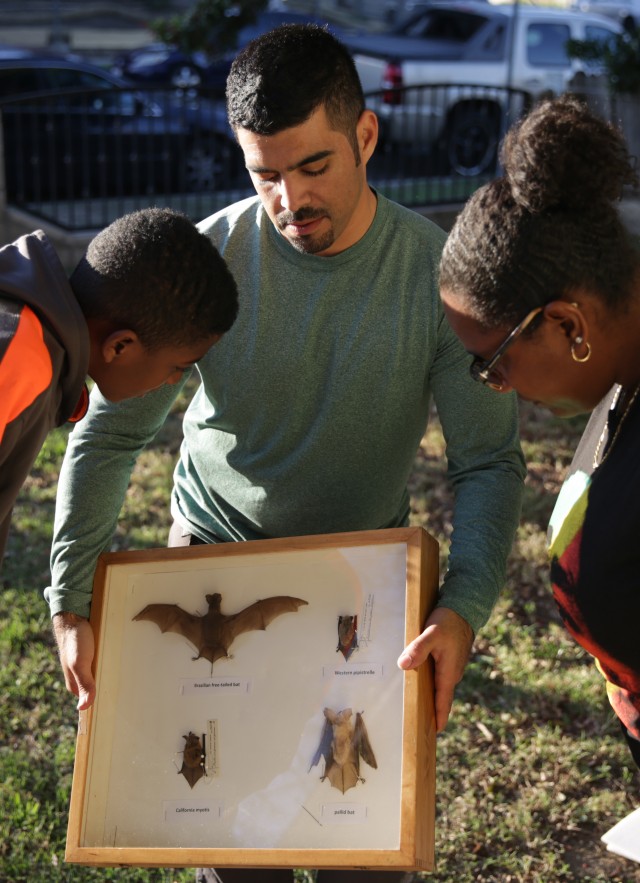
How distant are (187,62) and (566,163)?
16402mm

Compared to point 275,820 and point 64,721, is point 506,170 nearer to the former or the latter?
point 275,820

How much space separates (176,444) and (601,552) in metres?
4.90

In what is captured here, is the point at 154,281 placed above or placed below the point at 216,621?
above

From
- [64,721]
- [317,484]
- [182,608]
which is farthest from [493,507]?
[64,721]

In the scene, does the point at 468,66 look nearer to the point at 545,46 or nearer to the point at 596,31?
the point at 545,46

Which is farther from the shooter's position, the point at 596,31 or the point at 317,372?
the point at 596,31

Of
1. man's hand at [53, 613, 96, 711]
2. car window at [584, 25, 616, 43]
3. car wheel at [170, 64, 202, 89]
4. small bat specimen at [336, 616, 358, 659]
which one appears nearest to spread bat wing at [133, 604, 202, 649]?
man's hand at [53, 613, 96, 711]

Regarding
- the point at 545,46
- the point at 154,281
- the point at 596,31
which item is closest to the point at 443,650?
the point at 154,281

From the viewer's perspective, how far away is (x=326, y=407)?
8.38 feet

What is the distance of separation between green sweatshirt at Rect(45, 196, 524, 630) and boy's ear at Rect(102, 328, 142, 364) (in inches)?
15.9

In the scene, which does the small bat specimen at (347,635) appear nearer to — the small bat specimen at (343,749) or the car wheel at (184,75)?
the small bat specimen at (343,749)

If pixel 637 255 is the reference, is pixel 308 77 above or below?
above

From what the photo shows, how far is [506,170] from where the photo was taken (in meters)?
1.96

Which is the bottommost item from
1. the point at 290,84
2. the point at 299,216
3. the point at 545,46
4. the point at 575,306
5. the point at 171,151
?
the point at 575,306
